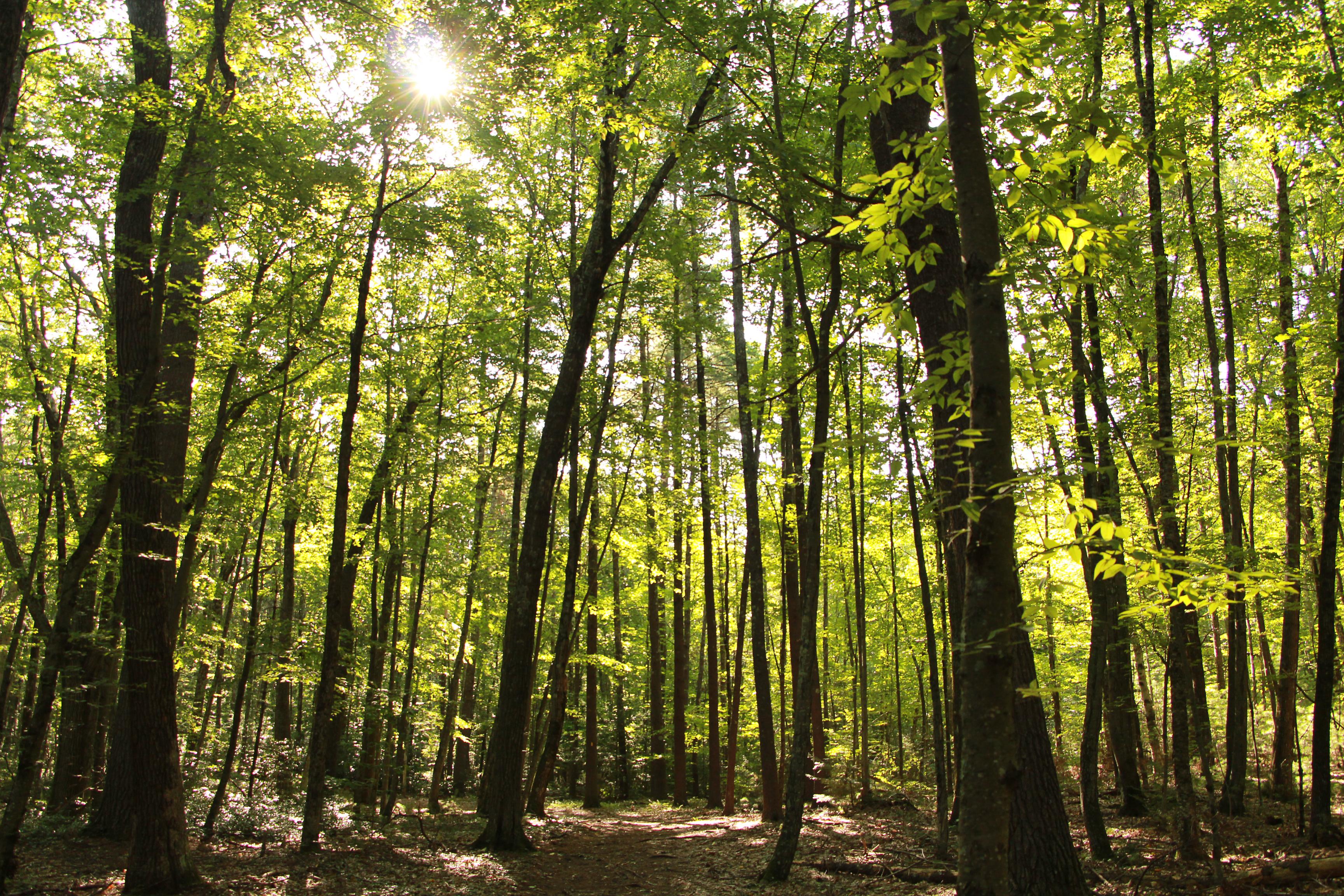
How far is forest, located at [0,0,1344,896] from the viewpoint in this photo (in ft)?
9.68

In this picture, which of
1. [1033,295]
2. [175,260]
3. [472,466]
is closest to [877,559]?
[472,466]

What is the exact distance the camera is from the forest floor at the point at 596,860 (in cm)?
721

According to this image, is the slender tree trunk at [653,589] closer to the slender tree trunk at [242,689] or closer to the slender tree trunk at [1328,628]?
the slender tree trunk at [242,689]

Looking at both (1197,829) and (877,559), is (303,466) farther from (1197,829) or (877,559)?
(1197,829)

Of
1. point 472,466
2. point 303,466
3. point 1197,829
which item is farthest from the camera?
point 303,466

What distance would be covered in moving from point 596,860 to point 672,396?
7371mm

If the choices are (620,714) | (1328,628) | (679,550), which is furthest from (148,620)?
(620,714)

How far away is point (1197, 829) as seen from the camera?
7387 millimetres

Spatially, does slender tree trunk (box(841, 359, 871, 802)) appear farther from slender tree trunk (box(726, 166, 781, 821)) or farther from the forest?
slender tree trunk (box(726, 166, 781, 821))

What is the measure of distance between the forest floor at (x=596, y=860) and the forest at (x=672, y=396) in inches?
4.1

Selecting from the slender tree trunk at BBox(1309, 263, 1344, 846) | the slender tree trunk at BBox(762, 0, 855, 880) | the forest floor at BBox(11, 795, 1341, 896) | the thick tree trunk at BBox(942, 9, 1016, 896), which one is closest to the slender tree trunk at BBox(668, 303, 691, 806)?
the forest floor at BBox(11, 795, 1341, 896)

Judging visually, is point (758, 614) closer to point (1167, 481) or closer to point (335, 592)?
point (1167, 481)

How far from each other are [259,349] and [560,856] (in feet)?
27.3

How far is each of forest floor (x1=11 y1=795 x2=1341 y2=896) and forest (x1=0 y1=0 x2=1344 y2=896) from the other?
10cm
